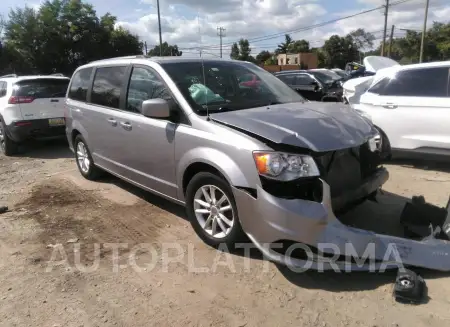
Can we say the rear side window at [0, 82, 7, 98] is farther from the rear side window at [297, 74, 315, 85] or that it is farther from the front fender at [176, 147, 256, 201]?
the rear side window at [297, 74, 315, 85]

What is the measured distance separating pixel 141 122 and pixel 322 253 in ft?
7.87

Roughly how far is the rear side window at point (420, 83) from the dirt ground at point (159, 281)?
5.85 feet

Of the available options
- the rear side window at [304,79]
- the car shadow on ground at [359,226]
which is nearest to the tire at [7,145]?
the car shadow on ground at [359,226]

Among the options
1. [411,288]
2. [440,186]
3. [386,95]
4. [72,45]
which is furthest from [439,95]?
[72,45]

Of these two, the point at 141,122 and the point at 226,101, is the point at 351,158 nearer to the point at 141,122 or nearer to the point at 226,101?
the point at 226,101

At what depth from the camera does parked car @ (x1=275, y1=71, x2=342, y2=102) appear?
12.5 m

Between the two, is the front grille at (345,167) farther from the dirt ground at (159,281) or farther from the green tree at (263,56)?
the green tree at (263,56)

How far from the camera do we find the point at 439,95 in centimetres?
611

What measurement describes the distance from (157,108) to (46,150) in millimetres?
6482

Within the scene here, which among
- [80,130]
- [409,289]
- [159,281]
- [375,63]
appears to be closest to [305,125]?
[409,289]

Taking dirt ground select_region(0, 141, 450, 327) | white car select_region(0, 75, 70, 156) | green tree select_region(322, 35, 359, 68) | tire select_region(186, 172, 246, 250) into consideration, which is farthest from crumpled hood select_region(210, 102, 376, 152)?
green tree select_region(322, 35, 359, 68)

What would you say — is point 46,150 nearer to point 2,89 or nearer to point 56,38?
point 2,89

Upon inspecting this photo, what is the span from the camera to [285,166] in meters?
3.19

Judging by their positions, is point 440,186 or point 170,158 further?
point 440,186
